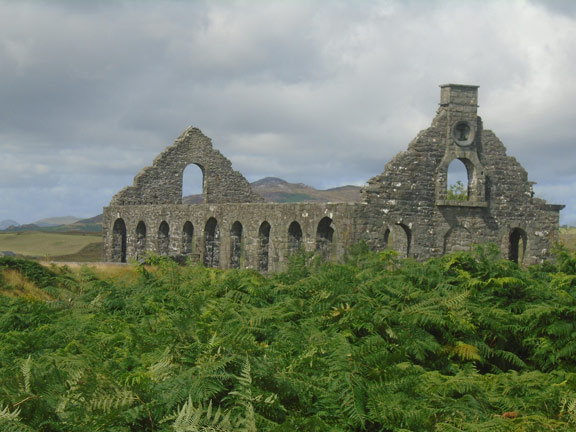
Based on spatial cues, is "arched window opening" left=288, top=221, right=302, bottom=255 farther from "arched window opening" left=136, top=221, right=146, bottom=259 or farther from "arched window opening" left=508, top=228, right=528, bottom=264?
"arched window opening" left=136, top=221, right=146, bottom=259

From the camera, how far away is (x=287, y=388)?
4164mm

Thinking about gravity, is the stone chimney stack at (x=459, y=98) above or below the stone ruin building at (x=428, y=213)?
above

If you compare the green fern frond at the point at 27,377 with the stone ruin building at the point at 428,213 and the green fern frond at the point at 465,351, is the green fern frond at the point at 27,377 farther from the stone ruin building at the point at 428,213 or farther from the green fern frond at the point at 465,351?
the stone ruin building at the point at 428,213

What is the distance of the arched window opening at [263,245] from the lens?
22.2 m

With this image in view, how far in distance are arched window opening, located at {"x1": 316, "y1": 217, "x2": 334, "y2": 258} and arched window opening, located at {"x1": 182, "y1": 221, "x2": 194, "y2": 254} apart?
905cm

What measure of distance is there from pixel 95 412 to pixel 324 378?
150cm

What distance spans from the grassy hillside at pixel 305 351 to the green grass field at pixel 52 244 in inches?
1321

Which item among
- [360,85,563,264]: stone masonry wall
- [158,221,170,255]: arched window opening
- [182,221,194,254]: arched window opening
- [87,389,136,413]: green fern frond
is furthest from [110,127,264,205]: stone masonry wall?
[87,389,136,413]: green fern frond

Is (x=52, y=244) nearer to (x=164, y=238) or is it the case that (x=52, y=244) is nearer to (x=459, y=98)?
(x=164, y=238)

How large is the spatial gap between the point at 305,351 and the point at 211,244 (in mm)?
21327

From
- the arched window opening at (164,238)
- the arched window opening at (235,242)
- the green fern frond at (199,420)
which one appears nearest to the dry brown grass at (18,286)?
the arched window opening at (235,242)

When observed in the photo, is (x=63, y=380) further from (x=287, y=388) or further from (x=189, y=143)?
(x=189, y=143)

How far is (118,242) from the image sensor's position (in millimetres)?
32281

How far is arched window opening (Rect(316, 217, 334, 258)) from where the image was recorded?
62.5ft
